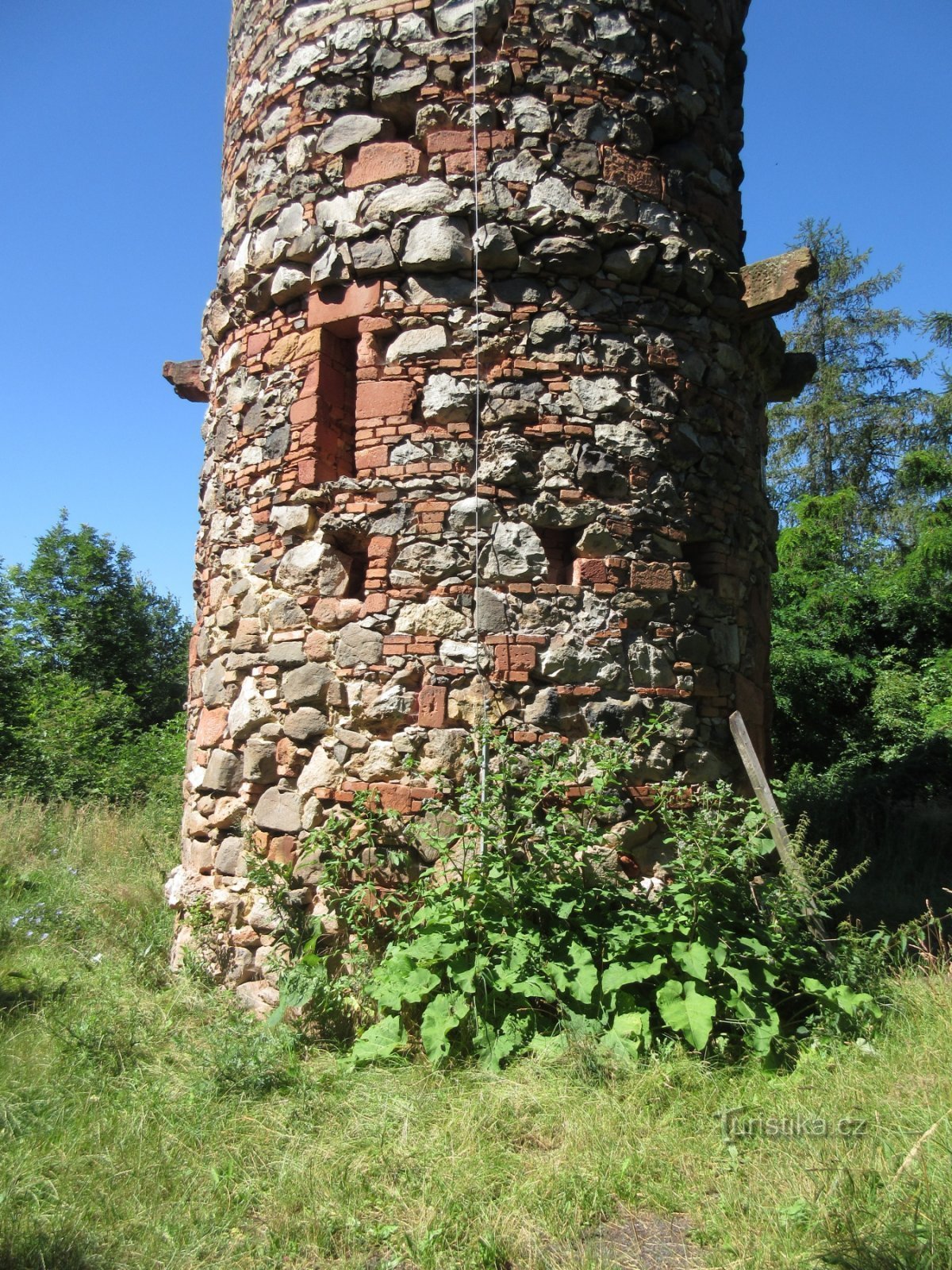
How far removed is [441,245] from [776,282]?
2050mm

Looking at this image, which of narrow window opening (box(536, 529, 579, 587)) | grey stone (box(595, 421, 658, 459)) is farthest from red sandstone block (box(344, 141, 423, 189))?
narrow window opening (box(536, 529, 579, 587))

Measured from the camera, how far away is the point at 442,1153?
3.16m

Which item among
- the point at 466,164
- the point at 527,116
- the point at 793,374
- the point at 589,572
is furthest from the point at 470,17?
the point at 793,374

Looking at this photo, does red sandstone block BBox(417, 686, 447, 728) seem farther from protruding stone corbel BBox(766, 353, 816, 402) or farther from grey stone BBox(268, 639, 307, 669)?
protruding stone corbel BBox(766, 353, 816, 402)

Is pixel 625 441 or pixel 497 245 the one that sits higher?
pixel 497 245

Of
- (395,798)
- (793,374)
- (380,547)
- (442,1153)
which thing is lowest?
(442,1153)

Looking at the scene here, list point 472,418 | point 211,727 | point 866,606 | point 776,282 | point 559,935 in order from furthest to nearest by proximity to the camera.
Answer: point 866,606, point 211,727, point 776,282, point 472,418, point 559,935

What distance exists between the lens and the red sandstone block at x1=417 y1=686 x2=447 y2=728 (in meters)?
4.59

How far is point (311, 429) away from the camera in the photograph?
509cm

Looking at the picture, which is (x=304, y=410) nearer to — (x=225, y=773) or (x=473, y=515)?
(x=473, y=515)

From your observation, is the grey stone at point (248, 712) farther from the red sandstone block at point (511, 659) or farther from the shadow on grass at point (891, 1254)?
the shadow on grass at point (891, 1254)

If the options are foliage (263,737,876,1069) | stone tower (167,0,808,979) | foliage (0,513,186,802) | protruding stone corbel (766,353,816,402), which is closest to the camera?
foliage (263,737,876,1069)

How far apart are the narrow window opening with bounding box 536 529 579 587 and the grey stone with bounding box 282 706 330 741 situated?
1456 millimetres

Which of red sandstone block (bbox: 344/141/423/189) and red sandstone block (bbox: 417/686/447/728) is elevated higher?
red sandstone block (bbox: 344/141/423/189)
